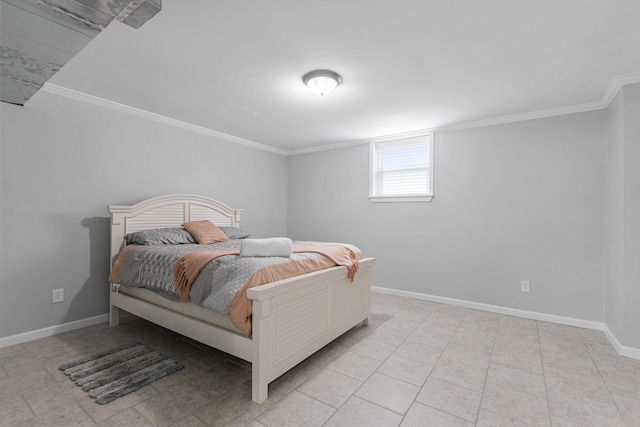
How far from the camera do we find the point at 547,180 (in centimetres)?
333

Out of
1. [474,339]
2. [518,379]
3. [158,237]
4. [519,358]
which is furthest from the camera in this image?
[158,237]

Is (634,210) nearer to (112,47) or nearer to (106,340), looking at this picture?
(112,47)

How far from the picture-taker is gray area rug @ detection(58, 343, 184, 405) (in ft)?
6.29

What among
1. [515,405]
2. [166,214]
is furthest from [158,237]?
[515,405]

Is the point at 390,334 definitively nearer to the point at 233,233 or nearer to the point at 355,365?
the point at 355,365

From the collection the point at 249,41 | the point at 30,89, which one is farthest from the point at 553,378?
the point at 30,89

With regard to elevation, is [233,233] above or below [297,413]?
above

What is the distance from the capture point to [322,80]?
254 centimetres

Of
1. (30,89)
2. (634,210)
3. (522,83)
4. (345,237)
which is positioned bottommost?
(345,237)

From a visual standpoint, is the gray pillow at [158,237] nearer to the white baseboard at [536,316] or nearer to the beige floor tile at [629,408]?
the white baseboard at [536,316]

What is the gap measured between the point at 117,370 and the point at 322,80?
2.71 m

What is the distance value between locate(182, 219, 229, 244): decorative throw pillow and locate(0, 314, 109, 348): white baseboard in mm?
1229

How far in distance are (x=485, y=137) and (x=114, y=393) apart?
4.29 metres

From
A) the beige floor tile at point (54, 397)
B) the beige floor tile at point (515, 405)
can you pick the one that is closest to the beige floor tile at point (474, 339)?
the beige floor tile at point (515, 405)
